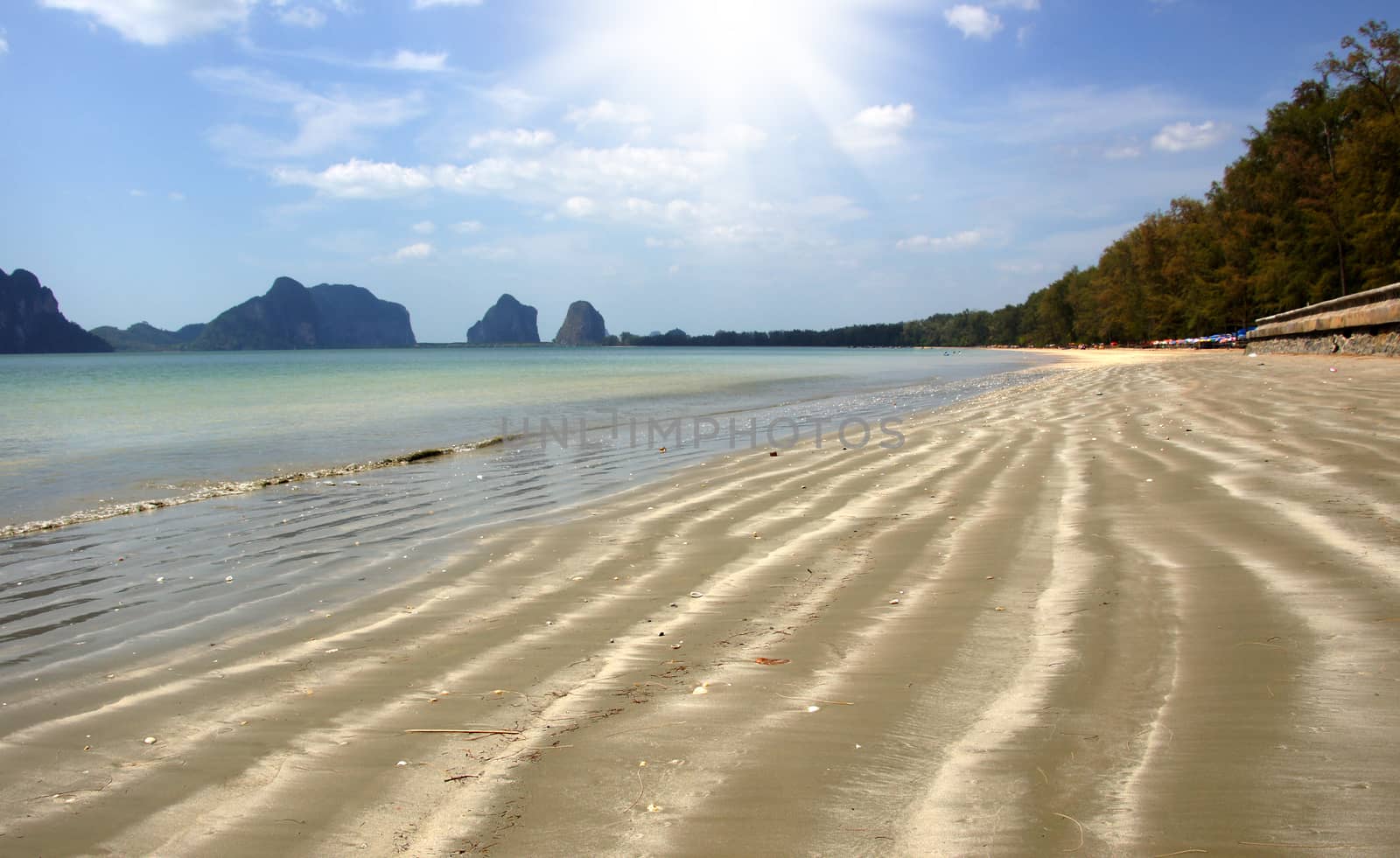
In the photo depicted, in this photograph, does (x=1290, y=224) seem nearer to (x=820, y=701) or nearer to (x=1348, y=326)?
(x=1348, y=326)

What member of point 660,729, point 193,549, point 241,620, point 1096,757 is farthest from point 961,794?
point 193,549

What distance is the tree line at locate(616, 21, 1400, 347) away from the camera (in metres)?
35.0

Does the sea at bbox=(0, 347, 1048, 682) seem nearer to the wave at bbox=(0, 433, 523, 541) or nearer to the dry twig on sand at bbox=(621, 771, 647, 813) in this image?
the wave at bbox=(0, 433, 523, 541)

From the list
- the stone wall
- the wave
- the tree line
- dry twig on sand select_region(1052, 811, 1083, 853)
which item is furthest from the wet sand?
the tree line

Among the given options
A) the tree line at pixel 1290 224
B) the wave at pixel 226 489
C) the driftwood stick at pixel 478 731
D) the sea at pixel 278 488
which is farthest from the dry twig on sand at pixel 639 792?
the tree line at pixel 1290 224

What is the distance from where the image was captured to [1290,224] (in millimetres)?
46438

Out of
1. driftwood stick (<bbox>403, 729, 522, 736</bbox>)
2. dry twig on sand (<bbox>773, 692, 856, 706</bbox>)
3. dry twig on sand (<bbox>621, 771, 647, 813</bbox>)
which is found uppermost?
dry twig on sand (<bbox>773, 692, 856, 706</bbox>)

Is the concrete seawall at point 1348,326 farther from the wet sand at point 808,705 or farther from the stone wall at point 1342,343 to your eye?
the wet sand at point 808,705

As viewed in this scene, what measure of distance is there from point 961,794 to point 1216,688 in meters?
1.25

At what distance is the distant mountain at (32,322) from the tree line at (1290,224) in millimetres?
213169

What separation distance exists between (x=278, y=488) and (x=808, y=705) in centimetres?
965

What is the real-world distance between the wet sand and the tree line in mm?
40371

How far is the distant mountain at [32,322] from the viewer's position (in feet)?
563

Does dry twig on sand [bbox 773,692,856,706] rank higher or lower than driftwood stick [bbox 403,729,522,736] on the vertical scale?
A: higher
